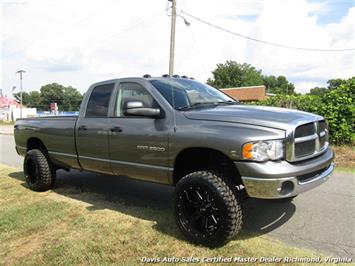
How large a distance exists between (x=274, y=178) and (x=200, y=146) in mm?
900

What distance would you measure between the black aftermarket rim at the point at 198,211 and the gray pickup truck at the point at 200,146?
1 cm

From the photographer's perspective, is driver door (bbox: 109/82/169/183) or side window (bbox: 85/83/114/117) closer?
driver door (bbox: 109/82/169/183)

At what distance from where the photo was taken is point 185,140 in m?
4.30

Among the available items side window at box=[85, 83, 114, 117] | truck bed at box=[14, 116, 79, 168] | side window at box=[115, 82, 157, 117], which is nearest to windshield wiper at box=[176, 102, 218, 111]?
side window at box=[115, 82, 157, 117]

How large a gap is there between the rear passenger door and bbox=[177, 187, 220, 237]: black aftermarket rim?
1.62 m

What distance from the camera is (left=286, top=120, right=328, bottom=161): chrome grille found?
12.5 feet

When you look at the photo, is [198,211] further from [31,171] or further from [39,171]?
[31,171]

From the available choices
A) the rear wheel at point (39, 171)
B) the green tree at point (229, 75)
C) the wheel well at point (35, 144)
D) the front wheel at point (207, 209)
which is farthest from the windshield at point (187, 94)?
the green tree at point (229, 75)

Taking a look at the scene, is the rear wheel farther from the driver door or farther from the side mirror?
the side mirror

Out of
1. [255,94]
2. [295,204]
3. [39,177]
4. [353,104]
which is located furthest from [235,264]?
[255,94]

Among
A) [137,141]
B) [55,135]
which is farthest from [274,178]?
[55,135]

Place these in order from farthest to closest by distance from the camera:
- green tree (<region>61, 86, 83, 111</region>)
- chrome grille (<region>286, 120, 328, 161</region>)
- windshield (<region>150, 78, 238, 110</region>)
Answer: green tree (<region>61, 86, 83, 111</region>) → windshield (<region>150, 78, 238, 110</region>) → chrome grille (<region>286, 120, 328, 161</region>)

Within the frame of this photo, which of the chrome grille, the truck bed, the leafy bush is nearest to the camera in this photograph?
the chrome grille

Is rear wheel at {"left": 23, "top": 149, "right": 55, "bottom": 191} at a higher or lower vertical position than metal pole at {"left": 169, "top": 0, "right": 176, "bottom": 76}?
lower
